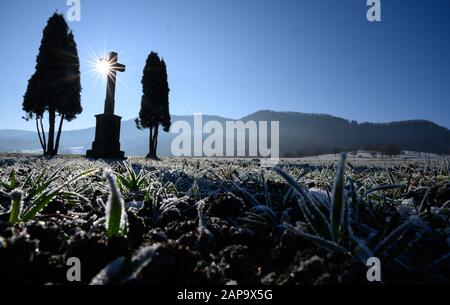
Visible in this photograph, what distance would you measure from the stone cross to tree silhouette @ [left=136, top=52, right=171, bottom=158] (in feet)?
30.1

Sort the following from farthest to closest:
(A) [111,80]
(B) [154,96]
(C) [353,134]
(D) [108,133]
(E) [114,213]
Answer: (C) [353,134]
(B) [154,96]
(A) [111,80]
(D) [108,133]
(E) [114,213]

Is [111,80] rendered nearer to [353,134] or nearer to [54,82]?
[54,82]

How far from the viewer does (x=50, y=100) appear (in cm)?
1602

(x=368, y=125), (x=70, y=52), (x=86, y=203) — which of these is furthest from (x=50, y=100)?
(x=368, y=125)

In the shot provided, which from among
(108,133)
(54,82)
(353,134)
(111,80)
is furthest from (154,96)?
(353,134)

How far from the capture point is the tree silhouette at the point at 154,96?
844 inches

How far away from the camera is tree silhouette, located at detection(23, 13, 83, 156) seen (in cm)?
1571

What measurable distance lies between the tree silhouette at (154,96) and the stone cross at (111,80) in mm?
9188

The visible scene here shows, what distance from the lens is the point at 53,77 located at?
15797 millimetres

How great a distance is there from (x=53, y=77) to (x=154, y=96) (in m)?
7.12

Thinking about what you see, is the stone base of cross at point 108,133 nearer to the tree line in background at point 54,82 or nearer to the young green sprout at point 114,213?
the tree line in background at point 54,82

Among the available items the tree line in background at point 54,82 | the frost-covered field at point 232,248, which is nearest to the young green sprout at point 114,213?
the frost-covered field at point 232,248
